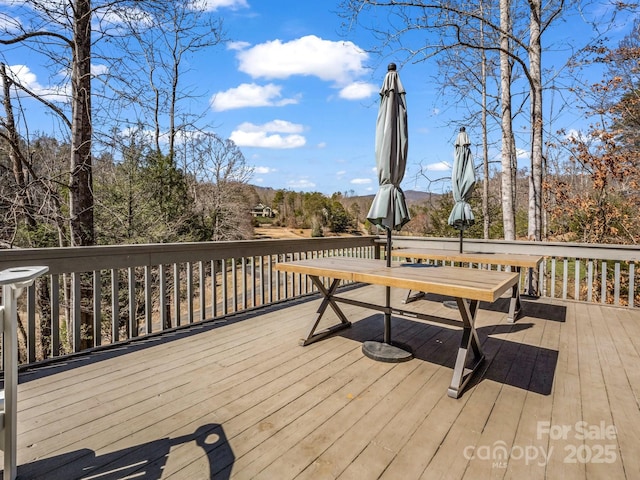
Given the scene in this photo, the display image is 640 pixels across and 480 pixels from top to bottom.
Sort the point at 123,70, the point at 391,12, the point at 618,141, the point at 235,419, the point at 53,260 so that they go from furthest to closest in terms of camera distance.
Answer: the point at 618,141, the point at 391,12, the point at 123,70, the point at 53,260, the point at 235,419

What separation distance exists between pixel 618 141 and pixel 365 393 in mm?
9133

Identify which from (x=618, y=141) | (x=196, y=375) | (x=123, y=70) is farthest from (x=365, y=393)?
(x=618, y=141)

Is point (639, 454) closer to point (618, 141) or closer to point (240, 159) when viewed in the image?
point (618, 141)

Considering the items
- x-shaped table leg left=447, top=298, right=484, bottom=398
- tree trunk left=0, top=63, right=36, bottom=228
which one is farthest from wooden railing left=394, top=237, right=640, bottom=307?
tree trunk left=0, top=63, right=36, bottom=228

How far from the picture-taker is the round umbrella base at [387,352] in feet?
8.95

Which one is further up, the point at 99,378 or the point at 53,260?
the point at 53,260

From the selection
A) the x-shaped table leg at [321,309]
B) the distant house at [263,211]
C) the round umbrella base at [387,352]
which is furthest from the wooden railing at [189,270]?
the distant house at [263,211]

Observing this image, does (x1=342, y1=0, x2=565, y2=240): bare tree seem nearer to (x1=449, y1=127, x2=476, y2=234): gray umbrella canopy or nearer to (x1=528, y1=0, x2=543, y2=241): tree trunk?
(x1=528, y1=0, x2=543, y2=241): tree trunk

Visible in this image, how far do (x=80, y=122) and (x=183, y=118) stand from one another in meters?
5.36

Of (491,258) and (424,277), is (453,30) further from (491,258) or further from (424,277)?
(424,277)

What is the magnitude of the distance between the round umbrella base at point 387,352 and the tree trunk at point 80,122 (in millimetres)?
4769

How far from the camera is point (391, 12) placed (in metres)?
5.87

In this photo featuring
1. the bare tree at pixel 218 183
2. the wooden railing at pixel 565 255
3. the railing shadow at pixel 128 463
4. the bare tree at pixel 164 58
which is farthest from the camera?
the bare tree at pixel 218 183

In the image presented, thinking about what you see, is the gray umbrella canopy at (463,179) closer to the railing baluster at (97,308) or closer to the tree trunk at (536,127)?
the tree trunk at (536,127)
